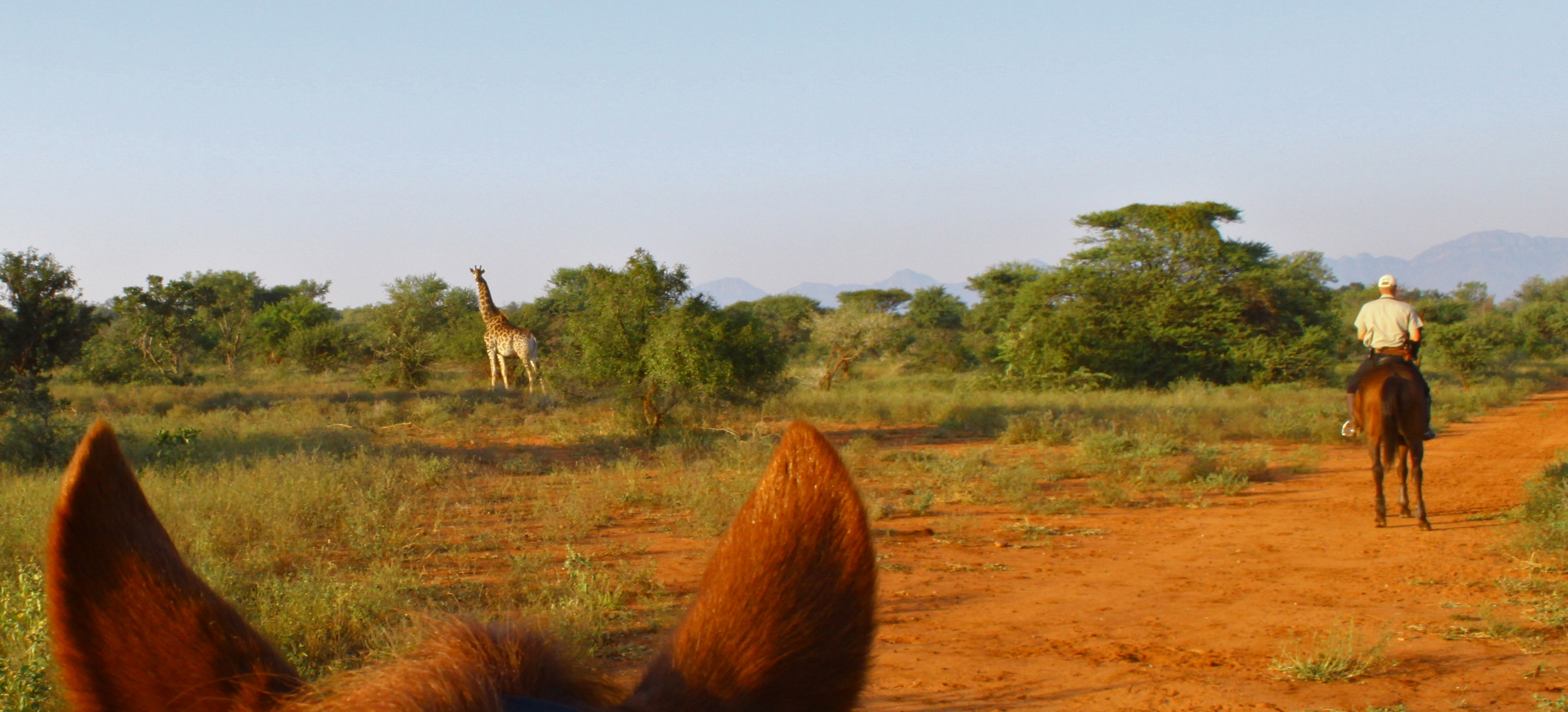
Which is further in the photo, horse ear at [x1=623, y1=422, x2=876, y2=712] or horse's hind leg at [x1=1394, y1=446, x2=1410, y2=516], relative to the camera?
horse's hind leg at [x1=1394, y1=446, x2=1410, y2=516]

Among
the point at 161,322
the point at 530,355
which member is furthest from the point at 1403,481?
the point at 161,322

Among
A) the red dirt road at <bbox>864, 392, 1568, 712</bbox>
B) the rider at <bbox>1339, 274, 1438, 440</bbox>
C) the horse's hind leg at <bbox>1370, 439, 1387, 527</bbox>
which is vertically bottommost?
the red dirt road at <bbox>864, 392, 1568, 712</bbox>

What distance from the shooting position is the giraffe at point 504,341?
55.6 ft

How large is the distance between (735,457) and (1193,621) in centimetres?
577

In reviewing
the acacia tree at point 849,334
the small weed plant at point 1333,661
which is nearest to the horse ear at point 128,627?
the small weed plant at point 1333,661

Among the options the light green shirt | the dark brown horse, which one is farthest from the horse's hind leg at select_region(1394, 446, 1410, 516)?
the light green shirt

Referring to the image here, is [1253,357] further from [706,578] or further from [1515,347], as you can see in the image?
[706,578]

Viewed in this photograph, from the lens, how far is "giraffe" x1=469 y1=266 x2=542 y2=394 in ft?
55.6

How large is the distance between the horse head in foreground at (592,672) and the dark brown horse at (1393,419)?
854 cm

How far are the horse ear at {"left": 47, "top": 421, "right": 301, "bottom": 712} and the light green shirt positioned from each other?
9128 millimetres

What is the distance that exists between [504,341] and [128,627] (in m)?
17.2

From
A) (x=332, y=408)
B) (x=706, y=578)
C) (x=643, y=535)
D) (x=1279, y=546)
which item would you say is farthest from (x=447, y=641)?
(x=332, y=408)

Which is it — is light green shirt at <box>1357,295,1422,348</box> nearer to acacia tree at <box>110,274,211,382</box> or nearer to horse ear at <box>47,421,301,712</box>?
horse ear at <box>47,421,301,712</box>

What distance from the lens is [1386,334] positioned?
26.5 feet
